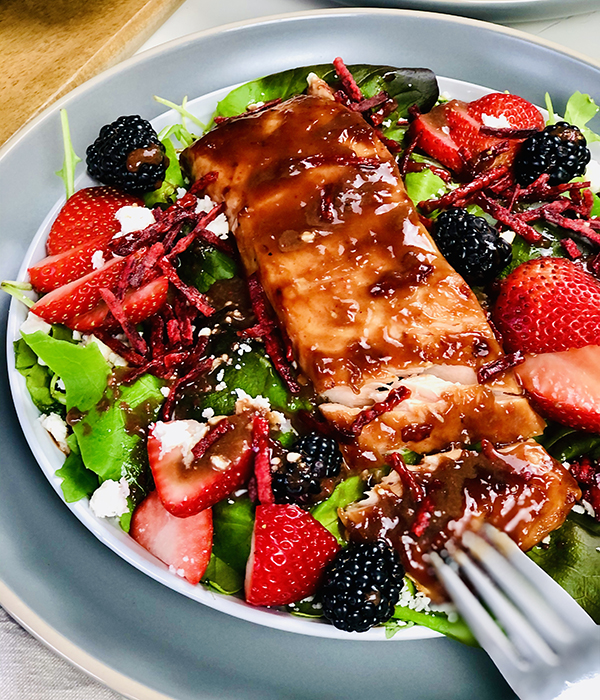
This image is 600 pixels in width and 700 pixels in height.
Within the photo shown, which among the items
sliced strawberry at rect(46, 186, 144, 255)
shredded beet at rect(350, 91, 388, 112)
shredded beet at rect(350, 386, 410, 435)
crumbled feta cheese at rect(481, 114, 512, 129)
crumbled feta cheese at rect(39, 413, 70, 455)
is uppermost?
sliced strawberry at rect(46, 186, 144, 255)

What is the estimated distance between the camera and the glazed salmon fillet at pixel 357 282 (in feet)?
7.98

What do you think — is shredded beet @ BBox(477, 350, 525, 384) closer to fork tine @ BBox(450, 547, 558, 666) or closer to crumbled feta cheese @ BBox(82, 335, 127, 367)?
fork tine @ BBox(450, 547, 558, 666)

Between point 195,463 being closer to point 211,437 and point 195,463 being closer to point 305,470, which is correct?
point 211,437

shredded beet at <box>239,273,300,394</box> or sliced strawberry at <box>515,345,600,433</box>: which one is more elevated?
shredded beet at <box>239,273,300,394</box>

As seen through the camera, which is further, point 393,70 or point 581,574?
point 393,70

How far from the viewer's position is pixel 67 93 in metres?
3.33

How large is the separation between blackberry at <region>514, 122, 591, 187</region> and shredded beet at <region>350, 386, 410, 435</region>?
4.38 ft

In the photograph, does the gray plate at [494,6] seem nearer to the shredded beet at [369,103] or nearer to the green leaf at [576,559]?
the shredded beet at [369,103]

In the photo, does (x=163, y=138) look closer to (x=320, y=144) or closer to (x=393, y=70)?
A: (x=320, y=144)

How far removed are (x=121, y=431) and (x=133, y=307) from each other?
0.51 meters

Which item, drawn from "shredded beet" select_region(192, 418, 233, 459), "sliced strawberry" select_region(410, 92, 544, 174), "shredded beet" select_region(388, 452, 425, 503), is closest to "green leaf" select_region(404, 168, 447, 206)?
"sliced strawberry" select_region(410, 92, 544, 174)

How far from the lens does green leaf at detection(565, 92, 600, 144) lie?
10.7ft

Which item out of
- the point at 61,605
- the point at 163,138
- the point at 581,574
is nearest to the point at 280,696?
the point at 61,605

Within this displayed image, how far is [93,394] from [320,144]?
1380 mm
